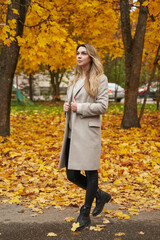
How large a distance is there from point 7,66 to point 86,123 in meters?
4.67

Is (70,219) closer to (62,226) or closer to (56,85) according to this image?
(62,226)

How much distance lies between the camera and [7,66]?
7379 mm

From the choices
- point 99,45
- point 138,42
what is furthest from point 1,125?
point 99,45

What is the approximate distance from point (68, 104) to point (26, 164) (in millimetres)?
3123

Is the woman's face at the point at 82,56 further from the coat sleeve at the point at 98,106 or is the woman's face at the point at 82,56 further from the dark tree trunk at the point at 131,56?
the dark tree trunk at the point at 131,56

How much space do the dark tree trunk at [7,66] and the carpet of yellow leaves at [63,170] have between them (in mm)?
518

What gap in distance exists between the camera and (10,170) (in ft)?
18.9

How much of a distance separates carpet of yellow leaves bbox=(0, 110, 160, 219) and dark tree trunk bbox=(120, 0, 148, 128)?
0.51 metres

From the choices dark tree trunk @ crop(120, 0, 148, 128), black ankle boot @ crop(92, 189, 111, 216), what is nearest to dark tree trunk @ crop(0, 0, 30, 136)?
dark tree trunk @ crop(120, 0, 148, 128)

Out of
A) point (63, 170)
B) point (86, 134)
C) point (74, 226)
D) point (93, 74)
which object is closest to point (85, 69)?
point (93, 74)

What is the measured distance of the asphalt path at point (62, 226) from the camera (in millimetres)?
3143

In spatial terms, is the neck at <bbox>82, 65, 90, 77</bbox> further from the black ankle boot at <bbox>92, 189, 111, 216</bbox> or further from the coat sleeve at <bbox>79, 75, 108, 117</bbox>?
the black ankle boot at <bbox>92, 189, 111, 216</bbox>

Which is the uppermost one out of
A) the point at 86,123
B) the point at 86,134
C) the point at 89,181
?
the point at 86,123

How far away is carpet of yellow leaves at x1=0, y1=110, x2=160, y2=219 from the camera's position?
14.7ft
